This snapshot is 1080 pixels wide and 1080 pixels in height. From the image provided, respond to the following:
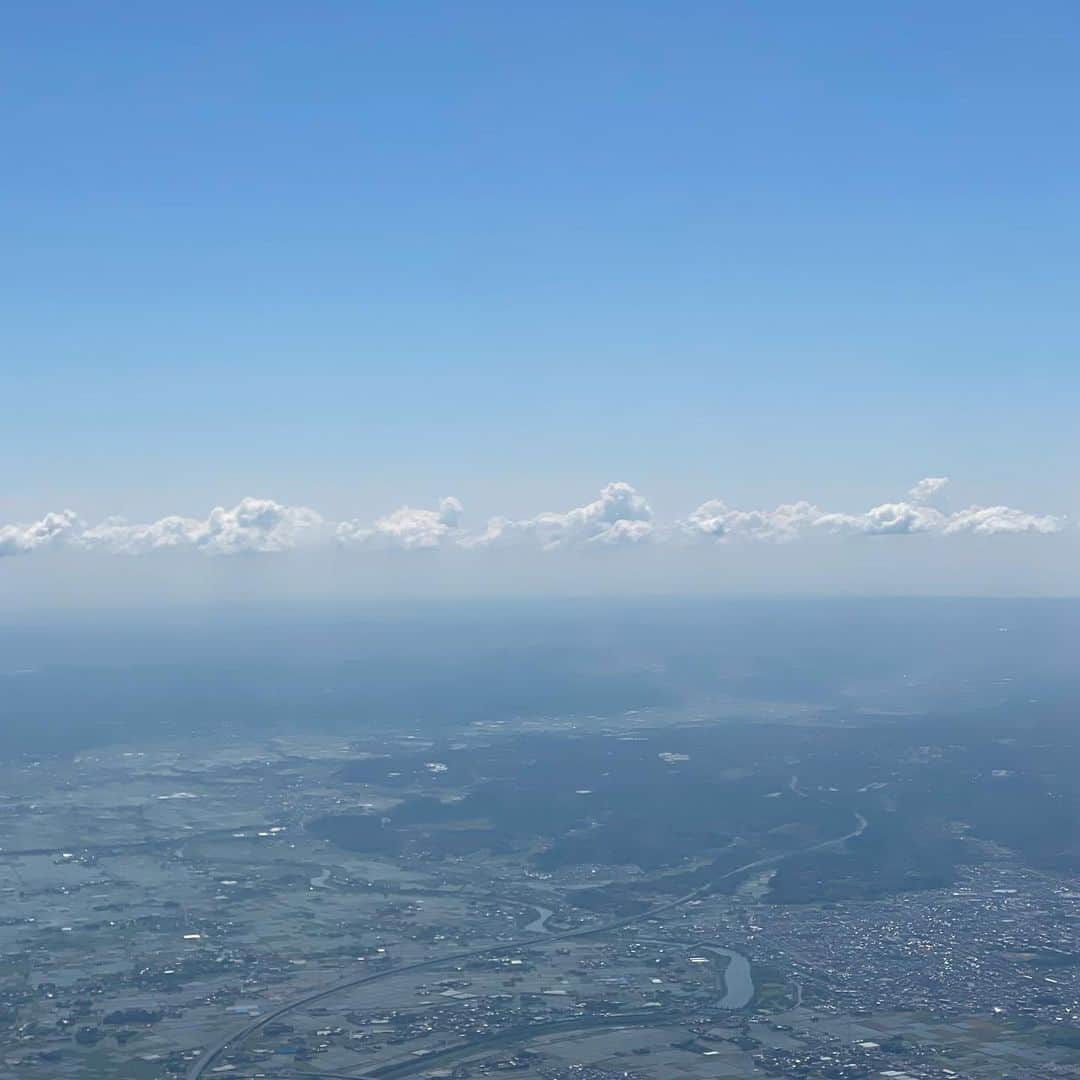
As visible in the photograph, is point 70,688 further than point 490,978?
Yes

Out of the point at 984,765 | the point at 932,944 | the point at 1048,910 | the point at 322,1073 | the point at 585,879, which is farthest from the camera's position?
the point at 984,765

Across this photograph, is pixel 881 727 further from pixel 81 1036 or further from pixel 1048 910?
pixel 81 1036

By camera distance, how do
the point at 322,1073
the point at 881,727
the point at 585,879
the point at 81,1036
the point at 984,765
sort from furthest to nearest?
the point at 881,727 < the point at 984,765 < the point at 585,879 < the point at 81,1036 < the point at 322,1073

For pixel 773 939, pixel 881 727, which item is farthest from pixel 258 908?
pixel 881 727

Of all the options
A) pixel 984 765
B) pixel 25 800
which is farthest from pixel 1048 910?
pixel 25 800

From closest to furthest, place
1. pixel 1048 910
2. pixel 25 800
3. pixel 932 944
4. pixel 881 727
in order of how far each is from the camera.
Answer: pixel 932 944, pixel 1048 910, pixel 25 800, pixel 881 727

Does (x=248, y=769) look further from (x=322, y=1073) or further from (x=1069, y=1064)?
(x=1069, y=1064)
